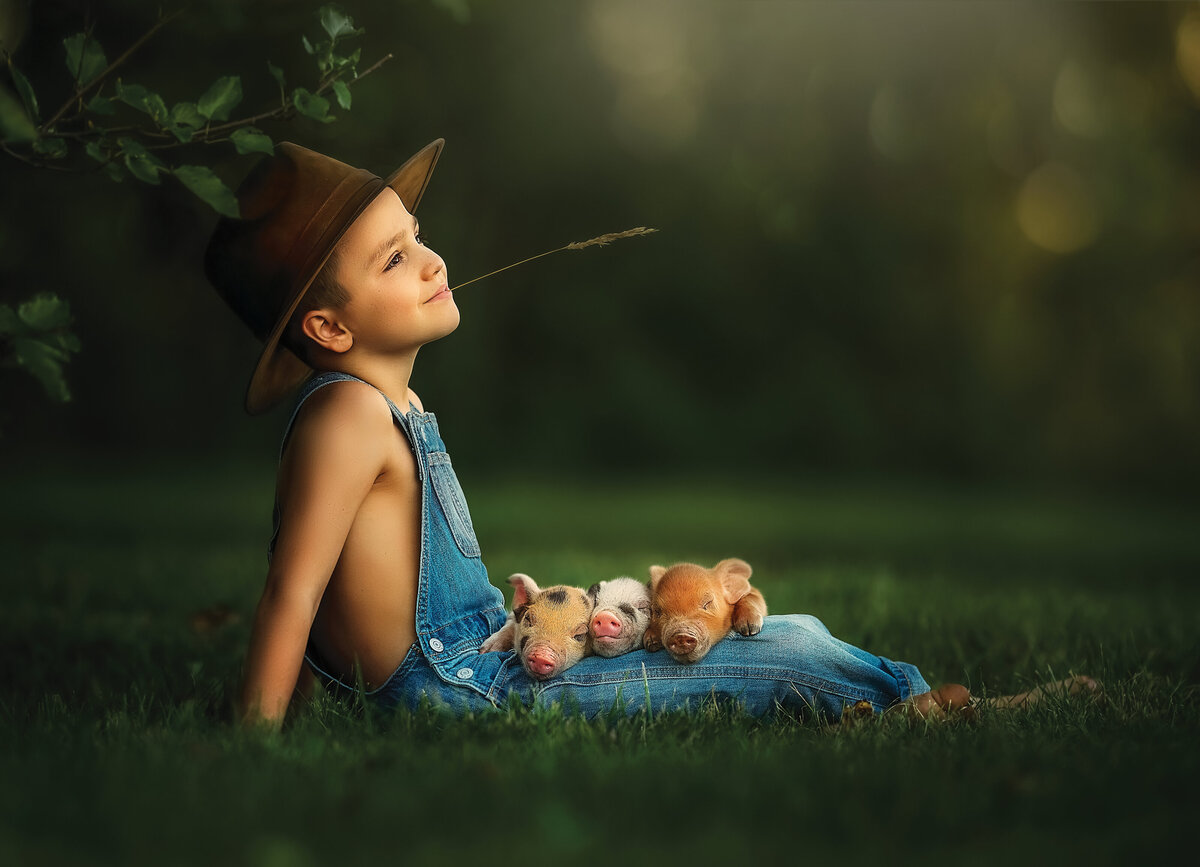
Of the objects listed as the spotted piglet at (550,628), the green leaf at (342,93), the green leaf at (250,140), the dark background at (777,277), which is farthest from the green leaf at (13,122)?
the dark background at (777,277)

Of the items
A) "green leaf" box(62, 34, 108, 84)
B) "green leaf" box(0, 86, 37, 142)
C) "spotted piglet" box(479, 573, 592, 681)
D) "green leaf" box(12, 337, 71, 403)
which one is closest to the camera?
"green leaf" box(0, 86, 37, 142)

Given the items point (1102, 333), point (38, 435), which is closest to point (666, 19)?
point (1102, 333)

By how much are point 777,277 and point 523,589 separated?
1077cm

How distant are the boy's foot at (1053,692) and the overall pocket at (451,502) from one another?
1467 millimetres

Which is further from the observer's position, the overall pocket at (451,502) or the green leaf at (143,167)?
the overall pocket at (451,502)

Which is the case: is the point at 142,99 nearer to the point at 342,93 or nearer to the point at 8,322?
the point at 342,93

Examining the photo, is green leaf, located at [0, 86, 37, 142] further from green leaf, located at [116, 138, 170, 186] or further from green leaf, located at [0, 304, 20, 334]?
green leaf, located at [0, 304, 20, 334]

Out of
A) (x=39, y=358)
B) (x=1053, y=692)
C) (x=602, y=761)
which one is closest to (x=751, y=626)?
(x=602, y=761)

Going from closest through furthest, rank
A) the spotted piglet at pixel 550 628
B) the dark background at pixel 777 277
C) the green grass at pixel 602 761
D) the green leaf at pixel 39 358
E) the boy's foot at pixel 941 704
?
the green grass at pixel 602 761 < the green leaf at pixel 39 358 < the spotted piglet at pixel 550 628 < the boy's foot at pixel 941 704 < the dark background at pixel 777 277

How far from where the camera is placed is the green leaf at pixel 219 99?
2.86 m

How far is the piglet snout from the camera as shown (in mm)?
2973

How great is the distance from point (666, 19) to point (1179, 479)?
704 centimetres

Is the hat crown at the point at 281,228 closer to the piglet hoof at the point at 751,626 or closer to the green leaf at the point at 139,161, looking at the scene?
the green leaf at the point at 139,161

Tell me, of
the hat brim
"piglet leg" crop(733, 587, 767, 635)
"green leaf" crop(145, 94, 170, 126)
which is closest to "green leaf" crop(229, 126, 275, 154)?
"green leaf" crop(145, 94, 170, 126)
